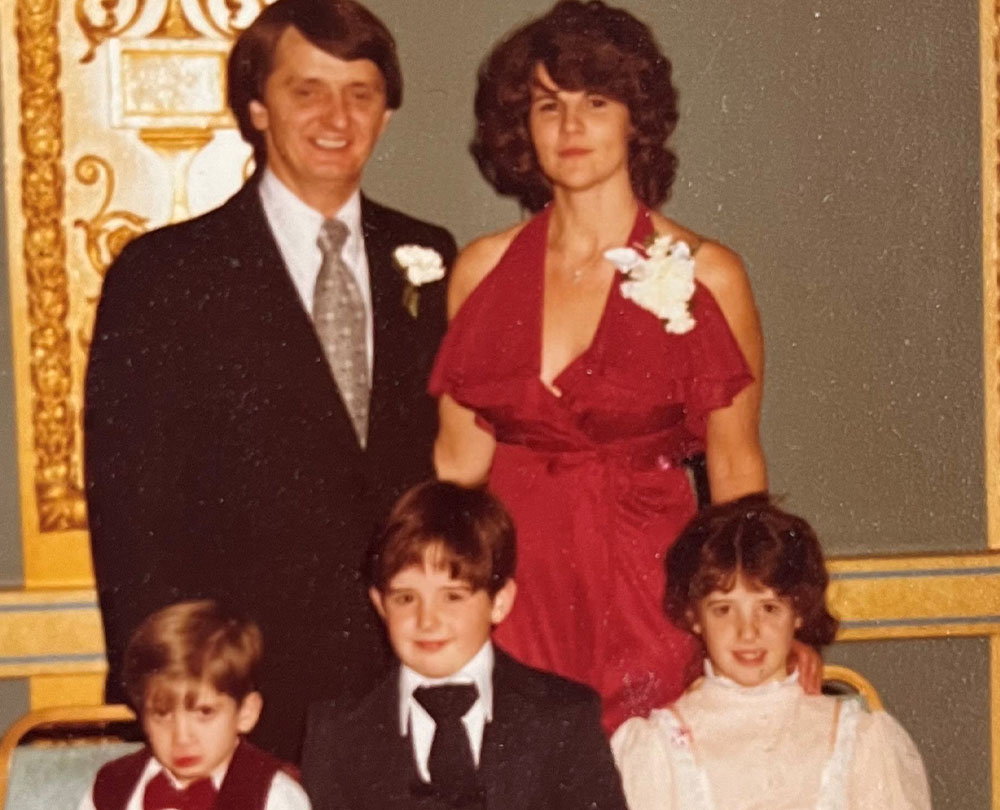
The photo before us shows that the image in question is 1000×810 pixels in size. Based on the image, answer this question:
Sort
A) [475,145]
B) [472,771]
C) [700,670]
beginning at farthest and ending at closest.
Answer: [475,145] → [700,670] → [472,771]

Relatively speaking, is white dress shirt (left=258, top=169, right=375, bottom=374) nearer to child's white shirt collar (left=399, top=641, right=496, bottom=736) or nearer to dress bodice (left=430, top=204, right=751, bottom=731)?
dress bodice (left=430, top=204, right=751, bottom=731)

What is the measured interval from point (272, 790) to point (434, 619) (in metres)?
0.34

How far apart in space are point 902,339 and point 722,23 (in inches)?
25.7

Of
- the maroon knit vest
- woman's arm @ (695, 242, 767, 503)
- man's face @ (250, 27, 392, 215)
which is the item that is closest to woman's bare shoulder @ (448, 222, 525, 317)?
man's face @ (250, 27, 392, 215)

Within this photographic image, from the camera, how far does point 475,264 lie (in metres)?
2.90

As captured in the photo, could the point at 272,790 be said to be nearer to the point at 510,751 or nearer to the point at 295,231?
the point at 510,751

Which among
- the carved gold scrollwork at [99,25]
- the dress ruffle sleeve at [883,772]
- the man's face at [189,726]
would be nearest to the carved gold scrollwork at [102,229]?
the carved gold scrollwork at [99,25]

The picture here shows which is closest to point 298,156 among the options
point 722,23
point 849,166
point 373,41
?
point 373,41

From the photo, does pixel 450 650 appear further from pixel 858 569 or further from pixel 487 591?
pixel 858 569

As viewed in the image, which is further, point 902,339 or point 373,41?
point 902,339

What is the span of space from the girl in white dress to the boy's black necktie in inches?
10.5

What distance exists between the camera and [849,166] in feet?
10.0

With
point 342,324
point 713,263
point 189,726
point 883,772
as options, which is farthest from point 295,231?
point 883,772

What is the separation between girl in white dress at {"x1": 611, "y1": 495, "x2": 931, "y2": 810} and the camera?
2.59m
